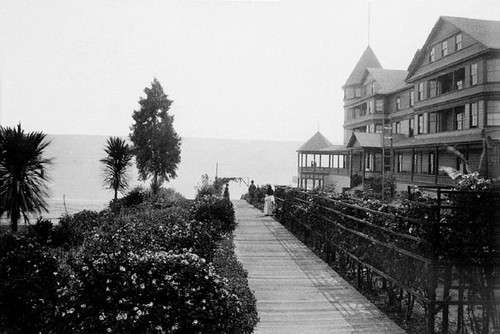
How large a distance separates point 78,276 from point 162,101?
136 feet

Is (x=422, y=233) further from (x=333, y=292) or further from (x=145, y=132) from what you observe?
(x=145, y=132)

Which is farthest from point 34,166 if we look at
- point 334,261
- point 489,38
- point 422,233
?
point 489,38

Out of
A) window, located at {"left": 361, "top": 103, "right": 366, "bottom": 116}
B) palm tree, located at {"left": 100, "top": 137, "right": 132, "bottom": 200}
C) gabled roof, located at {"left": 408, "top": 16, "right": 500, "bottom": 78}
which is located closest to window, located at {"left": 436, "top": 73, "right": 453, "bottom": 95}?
gabled roof, located at {"left": 408, "top": 16, "right": 500, "bottom": 78}

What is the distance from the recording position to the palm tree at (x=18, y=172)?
37.6 ft

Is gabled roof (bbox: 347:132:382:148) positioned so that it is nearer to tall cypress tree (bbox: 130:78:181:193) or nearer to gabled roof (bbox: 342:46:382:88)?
gabled roof (bbox: 342:46:382:88)

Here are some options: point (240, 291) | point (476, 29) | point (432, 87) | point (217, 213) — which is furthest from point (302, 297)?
point (432, 87)

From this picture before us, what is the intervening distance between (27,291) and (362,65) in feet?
183

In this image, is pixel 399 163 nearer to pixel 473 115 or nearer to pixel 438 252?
pixel 473 115

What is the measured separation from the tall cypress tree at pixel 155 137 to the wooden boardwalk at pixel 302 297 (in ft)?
105

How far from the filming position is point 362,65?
5716cm

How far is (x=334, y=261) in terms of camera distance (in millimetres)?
11180

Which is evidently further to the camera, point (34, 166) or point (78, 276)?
point (34, 166)

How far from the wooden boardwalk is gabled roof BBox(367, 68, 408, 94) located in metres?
36.3

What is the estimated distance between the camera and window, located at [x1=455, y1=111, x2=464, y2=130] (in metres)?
29.8
